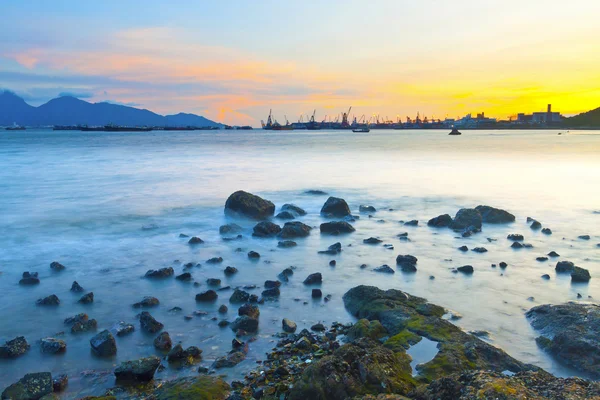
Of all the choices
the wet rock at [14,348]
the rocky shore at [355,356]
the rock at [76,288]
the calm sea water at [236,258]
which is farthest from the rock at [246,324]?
the rock at [76,288]

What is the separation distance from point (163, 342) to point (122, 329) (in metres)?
1.03

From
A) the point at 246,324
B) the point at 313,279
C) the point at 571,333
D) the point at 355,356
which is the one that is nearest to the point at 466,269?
the point at 313,279

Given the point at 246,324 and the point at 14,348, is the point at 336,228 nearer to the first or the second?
the point at 246,324

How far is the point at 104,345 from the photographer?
23.2 ft

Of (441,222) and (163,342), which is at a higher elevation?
(441,222)

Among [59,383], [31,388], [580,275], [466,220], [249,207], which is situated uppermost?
[249,207]

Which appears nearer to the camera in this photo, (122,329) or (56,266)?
(122,329)

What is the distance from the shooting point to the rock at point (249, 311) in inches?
326

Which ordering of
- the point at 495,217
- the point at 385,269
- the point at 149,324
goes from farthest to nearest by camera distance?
the point at 495,217 < the point at 385,269 < the point at 149,324

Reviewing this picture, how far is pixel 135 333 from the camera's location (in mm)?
7844

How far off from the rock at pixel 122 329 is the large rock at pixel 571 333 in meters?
6.74

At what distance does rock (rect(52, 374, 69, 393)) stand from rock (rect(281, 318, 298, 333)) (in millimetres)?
3333

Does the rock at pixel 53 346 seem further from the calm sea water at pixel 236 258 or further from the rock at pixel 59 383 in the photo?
the rock at pixel 59 383

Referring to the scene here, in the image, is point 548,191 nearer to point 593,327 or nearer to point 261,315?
point 593,327
